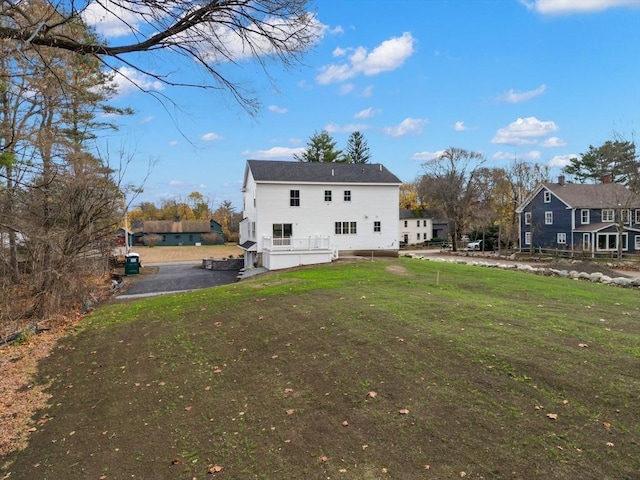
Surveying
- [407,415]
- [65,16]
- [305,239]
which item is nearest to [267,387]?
[407,415]

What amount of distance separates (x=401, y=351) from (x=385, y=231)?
2310 cm

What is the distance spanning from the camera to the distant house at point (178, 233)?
73.6 meters

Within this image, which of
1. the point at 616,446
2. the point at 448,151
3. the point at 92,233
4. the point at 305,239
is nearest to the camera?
the point at 616,446

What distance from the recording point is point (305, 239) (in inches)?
989

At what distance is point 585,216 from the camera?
39281 mm

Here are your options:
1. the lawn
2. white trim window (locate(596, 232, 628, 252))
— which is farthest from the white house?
white trim window (locate(596, 232, 628, 252))

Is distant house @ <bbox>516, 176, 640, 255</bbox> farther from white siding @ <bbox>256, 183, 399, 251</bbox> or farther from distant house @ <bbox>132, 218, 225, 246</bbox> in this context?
distant house @ <bbox>132, 218, 225, 246</bbox>

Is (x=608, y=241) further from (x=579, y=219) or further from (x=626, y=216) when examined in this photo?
(x=579, y=219)

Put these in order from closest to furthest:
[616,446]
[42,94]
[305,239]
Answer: [616,446], [42,94], [305,239]

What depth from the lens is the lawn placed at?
3.69 m

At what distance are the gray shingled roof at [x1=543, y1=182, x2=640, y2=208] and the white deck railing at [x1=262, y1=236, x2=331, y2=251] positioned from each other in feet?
91.5

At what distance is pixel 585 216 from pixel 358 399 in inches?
1687

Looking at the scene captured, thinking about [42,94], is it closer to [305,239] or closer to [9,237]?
[9,237]

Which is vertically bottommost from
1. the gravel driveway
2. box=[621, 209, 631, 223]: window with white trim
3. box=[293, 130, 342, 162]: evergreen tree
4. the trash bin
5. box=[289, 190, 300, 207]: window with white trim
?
the gravel driveway
